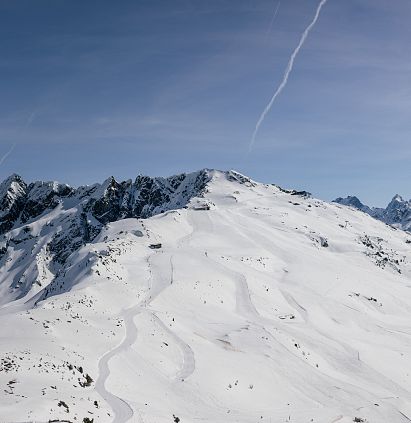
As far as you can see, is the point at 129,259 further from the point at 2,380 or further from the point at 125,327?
the point at 2,380

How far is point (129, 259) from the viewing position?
73750 millimetres

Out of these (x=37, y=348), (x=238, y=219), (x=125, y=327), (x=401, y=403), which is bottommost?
(x=37, y=348)

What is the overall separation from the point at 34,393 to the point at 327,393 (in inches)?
851

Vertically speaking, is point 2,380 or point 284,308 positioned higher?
point 284,308

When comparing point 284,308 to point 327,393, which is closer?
point 327,393

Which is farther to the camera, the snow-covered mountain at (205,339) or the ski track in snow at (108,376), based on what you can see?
the snow-covered mountain at (205,339)

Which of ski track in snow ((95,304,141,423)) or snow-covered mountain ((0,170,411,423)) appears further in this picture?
snow-covered mountain ((0,170,411,423))

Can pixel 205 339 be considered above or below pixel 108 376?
above

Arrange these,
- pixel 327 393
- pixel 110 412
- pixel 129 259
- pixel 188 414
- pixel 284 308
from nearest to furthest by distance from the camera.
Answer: pixel 110 412 < pixel 188 414 < pixel 327 393 < pixel 284 308 < pixel 129 259

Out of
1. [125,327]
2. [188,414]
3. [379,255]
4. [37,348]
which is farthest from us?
[379,255]

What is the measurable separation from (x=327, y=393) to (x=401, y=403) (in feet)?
19.1

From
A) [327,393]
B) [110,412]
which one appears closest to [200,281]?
[327,393]

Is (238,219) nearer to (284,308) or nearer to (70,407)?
(284,308)

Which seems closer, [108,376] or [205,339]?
[108,376]
